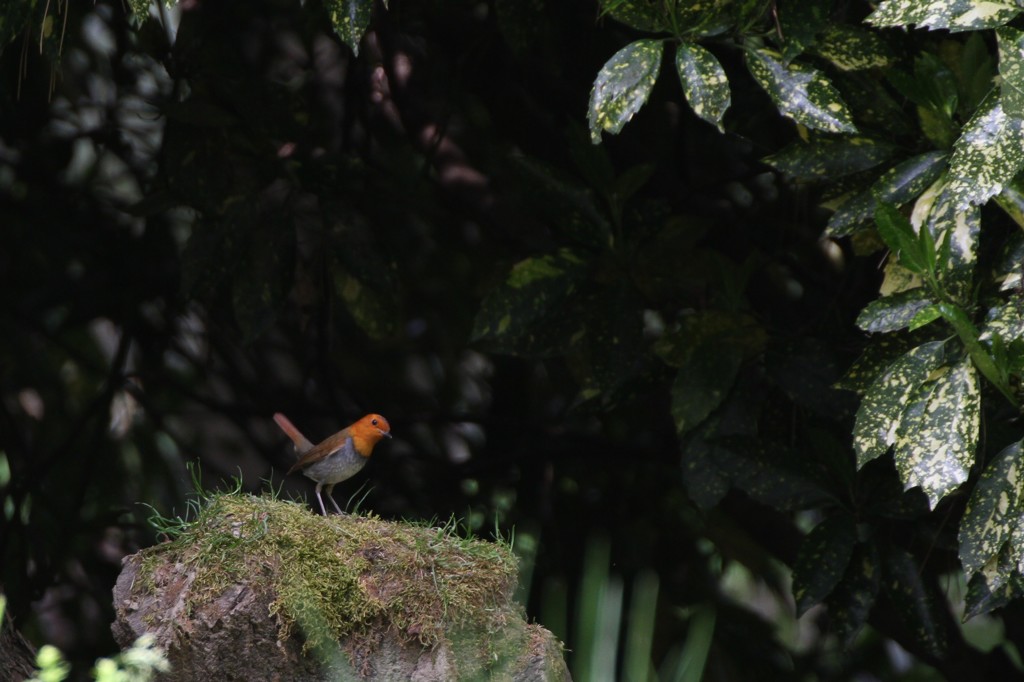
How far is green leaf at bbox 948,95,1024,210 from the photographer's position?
7.64ft

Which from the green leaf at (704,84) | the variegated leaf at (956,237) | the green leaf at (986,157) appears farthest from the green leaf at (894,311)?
the green leaf at (704,84)

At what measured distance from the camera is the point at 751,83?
12.1 ft

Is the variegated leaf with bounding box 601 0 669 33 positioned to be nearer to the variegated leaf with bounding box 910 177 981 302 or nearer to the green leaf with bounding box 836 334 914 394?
the variegated leaf with bounding box 910 177 981 302

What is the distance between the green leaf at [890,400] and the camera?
241cm

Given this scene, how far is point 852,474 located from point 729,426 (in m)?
0.35

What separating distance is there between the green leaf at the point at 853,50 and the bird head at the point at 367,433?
1.49 m

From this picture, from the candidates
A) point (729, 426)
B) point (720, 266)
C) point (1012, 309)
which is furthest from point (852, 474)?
point (1012, 309)

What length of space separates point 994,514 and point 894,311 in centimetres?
46

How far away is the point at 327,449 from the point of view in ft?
10.6

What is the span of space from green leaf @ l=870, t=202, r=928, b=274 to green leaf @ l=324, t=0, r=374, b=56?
1.16 metres

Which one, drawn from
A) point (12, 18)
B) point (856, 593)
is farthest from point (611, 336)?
point (12, 18)

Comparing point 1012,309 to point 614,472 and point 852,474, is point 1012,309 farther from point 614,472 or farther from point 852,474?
point 614,472

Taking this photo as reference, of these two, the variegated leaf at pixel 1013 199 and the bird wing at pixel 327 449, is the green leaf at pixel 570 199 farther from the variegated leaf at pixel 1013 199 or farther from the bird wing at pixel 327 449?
the variegated leaf at pixel 1013 199

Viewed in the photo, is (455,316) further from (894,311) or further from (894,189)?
(894,311)
